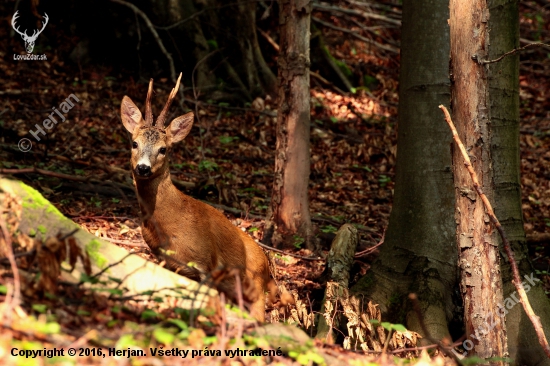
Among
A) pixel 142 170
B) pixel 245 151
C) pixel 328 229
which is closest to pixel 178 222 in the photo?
pixel 142 170

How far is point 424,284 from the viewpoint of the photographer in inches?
225

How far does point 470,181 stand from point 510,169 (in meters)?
1.49

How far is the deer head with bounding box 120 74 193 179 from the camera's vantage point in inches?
215

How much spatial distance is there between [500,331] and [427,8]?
282cm

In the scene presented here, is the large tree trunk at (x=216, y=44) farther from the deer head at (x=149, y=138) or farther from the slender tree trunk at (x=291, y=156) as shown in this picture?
the deer head at (x=149, y=138)

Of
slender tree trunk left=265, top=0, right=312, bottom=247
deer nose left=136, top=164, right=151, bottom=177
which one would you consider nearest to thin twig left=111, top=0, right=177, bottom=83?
slender tree trunk left=265, top=0, right=312, bottom=247

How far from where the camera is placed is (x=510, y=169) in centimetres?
553

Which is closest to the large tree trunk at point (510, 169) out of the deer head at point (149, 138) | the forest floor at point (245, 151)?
the forest floor at point (245, 151)

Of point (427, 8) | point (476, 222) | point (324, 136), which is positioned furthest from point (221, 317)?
point (324, 136)

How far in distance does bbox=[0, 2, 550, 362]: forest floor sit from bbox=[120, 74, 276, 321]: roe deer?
A: 2.07ft

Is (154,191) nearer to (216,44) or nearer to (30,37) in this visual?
(216,44)

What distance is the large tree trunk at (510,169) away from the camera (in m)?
5.42

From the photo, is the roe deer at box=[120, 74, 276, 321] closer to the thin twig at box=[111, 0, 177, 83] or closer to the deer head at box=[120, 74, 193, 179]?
the deer head at box=[120, 74, 193, 179]

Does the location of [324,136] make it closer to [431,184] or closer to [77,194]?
[77,194]
